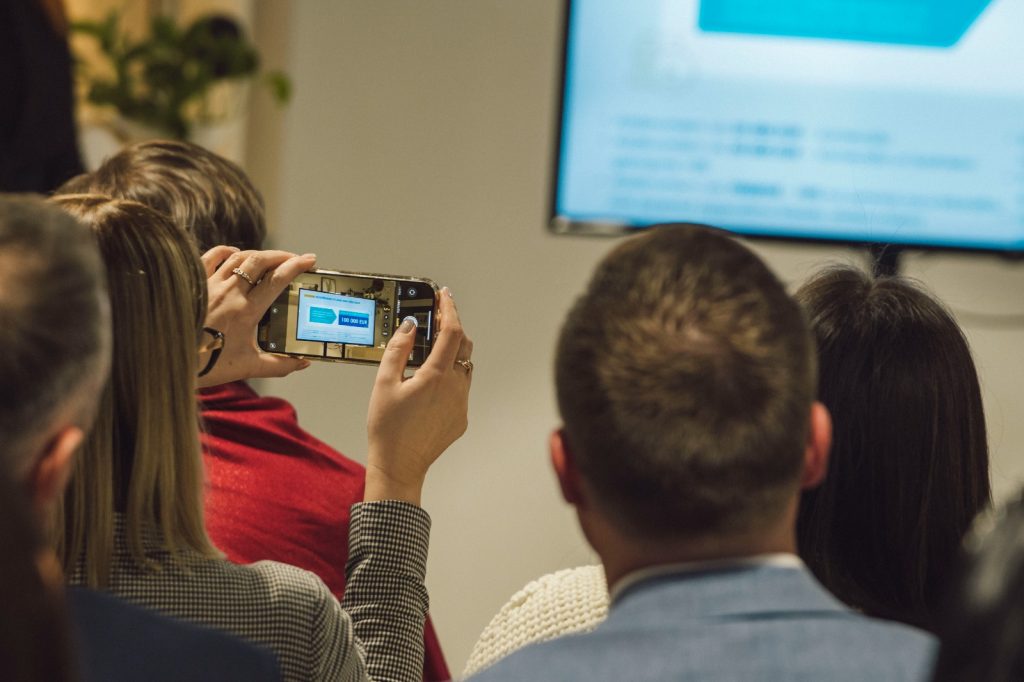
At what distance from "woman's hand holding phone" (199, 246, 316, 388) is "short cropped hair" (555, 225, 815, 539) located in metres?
0.57

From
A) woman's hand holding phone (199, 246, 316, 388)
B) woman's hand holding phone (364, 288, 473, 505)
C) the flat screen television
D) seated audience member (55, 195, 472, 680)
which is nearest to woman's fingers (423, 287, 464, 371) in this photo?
woman's hand holding phone (364, 288, 473, 505)

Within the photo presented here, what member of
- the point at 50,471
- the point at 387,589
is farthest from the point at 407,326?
the point at 50,471

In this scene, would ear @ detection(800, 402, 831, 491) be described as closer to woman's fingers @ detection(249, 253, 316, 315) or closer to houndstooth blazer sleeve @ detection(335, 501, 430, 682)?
houndstooth blazer sleeve @ detection(335, 501, 430, 682)

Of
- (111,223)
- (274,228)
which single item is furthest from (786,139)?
(111,223)

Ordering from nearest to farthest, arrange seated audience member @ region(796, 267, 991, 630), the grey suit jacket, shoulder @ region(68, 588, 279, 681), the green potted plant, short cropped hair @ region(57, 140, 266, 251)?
1. the grey suit jacket
2. shoulder @ region(68, 588, 279, 681)
3. seated audience member @ region(796, 267, 991, 630)
4. short cropped hair @ region(57, 140, 266, 251)
5. the green potted plant

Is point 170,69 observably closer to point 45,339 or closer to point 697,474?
point 45,339

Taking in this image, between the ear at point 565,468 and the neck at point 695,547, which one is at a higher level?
the ear at point 565,468

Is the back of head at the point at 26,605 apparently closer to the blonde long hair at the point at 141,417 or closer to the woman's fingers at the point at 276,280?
the blonde long hair at the point at 141,417

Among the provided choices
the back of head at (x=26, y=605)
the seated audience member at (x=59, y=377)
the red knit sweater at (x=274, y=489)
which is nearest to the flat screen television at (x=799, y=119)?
the red knit sweater at (x=274, y=489)

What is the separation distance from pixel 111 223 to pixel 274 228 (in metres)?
1.91

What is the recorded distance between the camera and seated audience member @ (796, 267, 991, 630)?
1097mm

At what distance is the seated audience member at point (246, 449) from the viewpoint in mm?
1287

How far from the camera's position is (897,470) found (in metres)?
1.11

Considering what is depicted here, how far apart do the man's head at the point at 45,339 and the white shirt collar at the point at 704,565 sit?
349 mm
